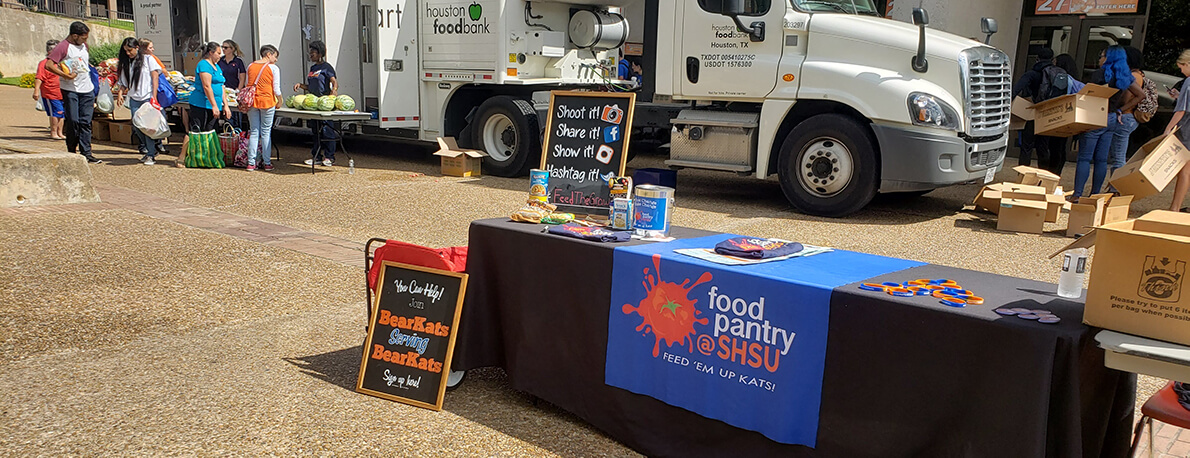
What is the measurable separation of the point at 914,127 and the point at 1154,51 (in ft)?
37.1

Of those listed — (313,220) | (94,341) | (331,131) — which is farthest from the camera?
(331,131)

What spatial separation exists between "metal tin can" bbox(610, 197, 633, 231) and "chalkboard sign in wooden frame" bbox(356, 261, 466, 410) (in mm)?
727

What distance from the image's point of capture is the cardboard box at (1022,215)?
835 centimetres

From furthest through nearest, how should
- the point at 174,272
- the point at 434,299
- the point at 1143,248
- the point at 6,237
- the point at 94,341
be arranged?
the point at 6,237, the point at 174,272, the point at 94,341, the point at 434,299, the point at 1143,248

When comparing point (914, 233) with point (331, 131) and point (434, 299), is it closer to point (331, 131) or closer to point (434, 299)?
point (434, 299)

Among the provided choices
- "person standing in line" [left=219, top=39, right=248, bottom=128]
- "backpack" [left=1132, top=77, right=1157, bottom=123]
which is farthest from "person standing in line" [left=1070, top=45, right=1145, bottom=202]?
"person standing in line" [left=219, top=39, right=248, bottom=128]

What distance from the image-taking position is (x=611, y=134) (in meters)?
5.34

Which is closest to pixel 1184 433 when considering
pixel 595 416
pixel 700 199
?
pixel 595 416

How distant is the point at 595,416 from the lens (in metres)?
3.71

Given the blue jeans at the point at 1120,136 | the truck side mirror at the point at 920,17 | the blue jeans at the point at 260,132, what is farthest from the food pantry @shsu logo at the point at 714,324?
the blue jeans at the point at 260,132

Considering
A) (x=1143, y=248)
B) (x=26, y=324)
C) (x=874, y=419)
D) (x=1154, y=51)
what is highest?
(x=1154, y=51)

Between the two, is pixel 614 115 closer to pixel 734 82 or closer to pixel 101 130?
pixel 734 82

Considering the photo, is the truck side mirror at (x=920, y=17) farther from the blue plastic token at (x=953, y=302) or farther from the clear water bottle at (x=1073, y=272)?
the blue plastic token at (x=953, y=302)

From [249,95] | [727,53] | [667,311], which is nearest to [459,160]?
[249,95]
